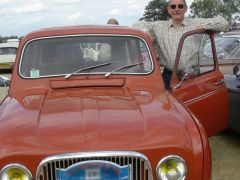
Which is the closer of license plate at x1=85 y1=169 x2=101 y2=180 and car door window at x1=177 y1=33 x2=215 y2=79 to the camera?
license plate at x1=85 y1=169 x2=101 y2=180

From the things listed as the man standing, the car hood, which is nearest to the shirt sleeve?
the man standing

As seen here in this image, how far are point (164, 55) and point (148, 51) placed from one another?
92 centimetres

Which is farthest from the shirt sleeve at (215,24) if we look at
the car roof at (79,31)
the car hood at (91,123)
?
the car hood at (91,123)

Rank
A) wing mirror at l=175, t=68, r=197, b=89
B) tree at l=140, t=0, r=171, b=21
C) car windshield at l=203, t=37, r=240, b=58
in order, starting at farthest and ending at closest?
1. tree at l=140, t=0, r=171, b=21
2. car windshield at l=203, t=37, r=240, b=58
3. wing mirror at l=175, t=68, r=197, b=89

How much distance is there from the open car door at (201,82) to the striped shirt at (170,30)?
112 millimetres

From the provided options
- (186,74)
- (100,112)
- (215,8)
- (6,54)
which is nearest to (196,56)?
(186,74)

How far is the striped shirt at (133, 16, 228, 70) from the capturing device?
5305 mm

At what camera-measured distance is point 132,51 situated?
177 inches

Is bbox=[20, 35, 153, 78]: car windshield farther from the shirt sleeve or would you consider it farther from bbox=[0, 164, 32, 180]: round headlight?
bbox=[0, 164, 32, 180]: round headlight

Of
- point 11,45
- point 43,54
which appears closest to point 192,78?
point 43,54

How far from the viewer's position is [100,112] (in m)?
3.31

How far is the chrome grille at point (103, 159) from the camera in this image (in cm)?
287

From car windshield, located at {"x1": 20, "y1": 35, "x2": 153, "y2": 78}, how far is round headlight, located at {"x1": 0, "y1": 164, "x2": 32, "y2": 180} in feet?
4.78

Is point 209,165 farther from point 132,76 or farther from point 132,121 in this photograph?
point 132,76
